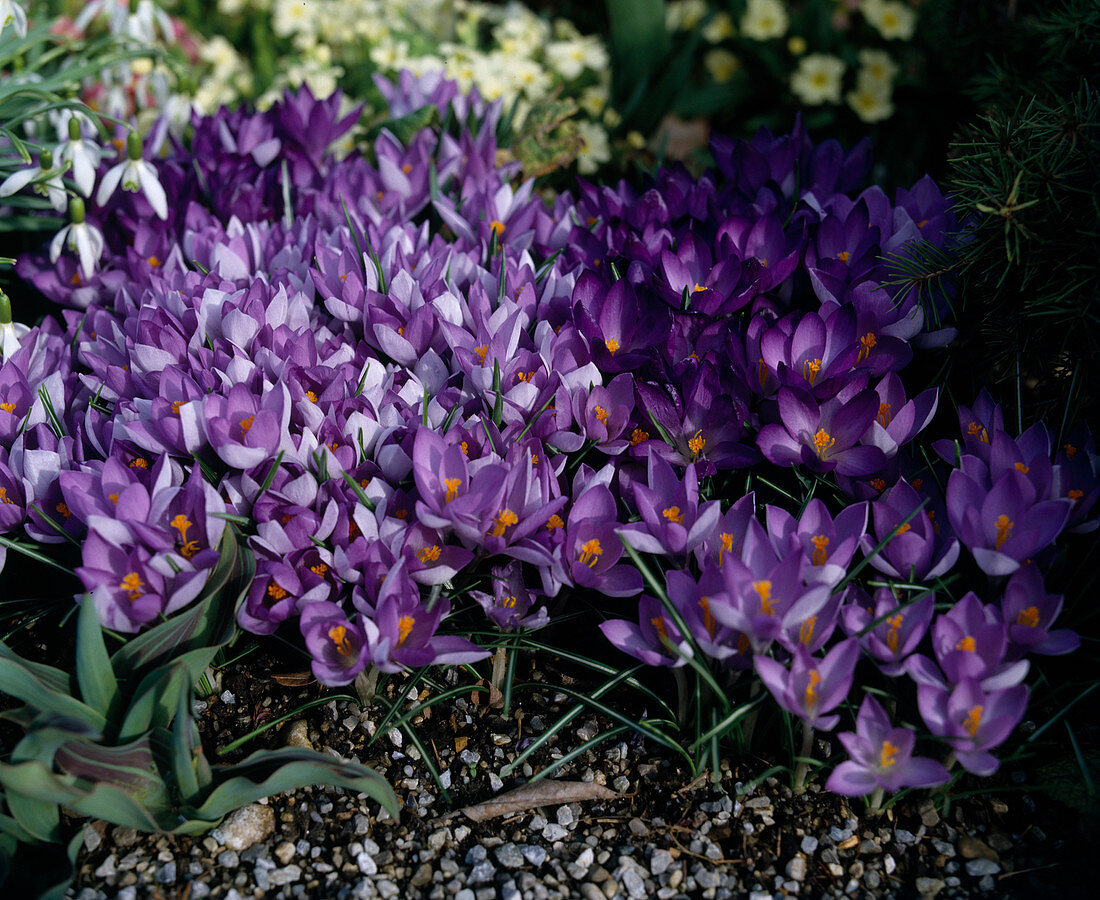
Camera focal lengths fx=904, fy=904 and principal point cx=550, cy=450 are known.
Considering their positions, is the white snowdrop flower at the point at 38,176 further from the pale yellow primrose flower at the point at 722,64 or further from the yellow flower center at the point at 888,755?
the pale yellow primrose flower at the point at 722,64

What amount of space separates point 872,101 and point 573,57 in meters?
1.06

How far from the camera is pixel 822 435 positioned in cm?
144

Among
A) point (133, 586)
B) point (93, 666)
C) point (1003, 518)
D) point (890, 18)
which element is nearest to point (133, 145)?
point (133, 586)

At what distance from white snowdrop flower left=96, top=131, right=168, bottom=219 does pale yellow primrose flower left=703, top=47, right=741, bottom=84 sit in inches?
88.2

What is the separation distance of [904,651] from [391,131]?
1826 mm

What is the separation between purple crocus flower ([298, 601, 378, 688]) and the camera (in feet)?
4.14

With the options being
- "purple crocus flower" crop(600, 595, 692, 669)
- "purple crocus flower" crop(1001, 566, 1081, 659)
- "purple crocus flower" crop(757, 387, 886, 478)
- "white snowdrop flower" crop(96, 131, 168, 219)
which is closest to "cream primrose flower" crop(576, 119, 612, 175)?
"white snowdrop flower" crop(96, 131, 168, 219)

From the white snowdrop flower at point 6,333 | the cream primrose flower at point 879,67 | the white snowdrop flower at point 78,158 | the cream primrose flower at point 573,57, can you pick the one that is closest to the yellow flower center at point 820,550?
the white snowdrop flower at point 6,333

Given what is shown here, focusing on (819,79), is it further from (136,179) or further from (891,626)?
(891,626)

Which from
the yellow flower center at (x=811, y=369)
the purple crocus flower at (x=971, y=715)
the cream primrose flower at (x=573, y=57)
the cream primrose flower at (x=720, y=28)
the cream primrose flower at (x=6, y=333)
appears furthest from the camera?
the cream primrose flower at (x=720, y=28)

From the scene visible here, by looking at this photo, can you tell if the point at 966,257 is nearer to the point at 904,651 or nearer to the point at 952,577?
the point at 952,577

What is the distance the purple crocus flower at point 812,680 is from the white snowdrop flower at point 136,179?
61.8 inches

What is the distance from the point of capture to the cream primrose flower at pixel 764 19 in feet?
10.7

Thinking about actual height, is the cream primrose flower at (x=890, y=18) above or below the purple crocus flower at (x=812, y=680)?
above
